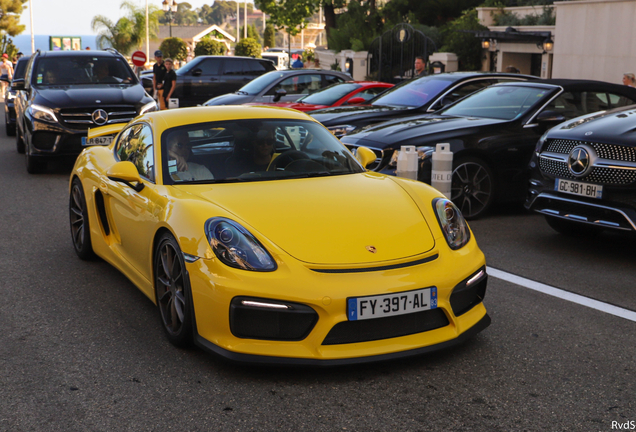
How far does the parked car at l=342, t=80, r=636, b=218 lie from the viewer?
26.1 ft

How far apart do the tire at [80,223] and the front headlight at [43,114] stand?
512 cm

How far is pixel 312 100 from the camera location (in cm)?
1352

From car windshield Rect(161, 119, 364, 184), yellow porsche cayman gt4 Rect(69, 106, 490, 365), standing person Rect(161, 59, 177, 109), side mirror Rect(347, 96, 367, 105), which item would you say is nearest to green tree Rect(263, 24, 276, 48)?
standing person Rect(161, 59, 177, 109)

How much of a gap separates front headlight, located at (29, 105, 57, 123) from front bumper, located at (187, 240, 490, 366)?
806 cm

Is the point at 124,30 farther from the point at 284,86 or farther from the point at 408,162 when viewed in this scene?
the point at 408,162

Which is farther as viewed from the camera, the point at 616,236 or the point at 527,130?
the point at 527,130

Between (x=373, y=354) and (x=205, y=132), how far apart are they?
209 centimetres

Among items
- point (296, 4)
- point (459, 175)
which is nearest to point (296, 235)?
point (459, 175)

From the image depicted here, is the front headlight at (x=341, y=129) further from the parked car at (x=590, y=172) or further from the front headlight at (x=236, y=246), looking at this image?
the front headlight at (x=236, y=246)

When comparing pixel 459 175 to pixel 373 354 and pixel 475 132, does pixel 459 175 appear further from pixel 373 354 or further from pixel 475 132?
pixel 373 354

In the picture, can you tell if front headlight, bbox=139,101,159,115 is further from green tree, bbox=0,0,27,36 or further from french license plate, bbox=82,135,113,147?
green tree, bbox=0,0,27,36

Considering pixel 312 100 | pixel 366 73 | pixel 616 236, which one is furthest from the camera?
pixel 366 73

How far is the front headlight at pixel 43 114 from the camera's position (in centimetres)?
1100

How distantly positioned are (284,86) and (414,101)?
5.92 metres
